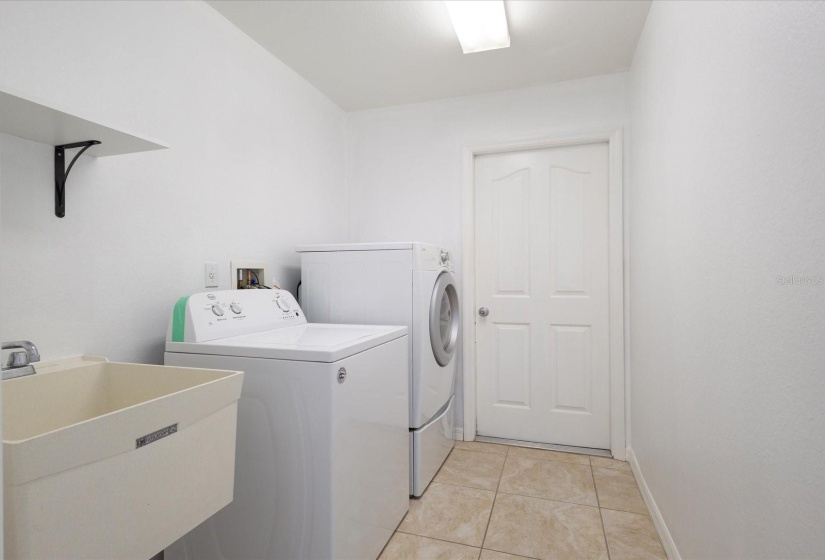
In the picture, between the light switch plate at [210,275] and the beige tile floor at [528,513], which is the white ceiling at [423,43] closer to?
the light switch plate at [210,275]

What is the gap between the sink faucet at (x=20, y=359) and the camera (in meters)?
1.15

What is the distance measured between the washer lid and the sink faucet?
421 mm

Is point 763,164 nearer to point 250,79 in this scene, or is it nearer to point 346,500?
point 346,500

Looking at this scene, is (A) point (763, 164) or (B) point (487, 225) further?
(B) point (487, 225)

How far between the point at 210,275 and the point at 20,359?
809mm

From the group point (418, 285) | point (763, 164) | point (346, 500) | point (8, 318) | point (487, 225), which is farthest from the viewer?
point (487, 225)

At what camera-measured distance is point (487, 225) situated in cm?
297

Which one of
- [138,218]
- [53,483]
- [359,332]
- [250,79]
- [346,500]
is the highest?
[250,79]

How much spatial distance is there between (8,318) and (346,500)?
115cm

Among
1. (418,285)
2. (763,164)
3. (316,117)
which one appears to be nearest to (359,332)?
(418,285)

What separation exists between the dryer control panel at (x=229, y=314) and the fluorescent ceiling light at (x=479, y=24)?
1.54 meters

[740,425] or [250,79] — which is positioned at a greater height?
[250,79]

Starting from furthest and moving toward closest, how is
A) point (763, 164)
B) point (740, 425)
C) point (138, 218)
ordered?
point (138, 218)
point (740, 425)
point (763, 164)

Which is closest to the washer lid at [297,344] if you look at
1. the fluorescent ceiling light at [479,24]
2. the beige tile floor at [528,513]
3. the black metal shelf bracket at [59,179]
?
the black metal shelf bracket at [59,179]
